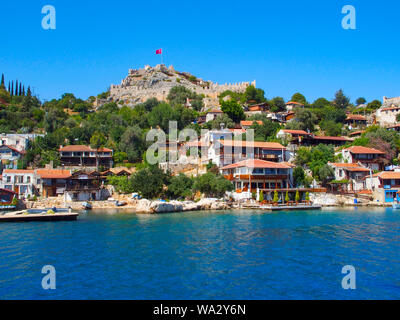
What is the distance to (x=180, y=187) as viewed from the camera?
40156 mm

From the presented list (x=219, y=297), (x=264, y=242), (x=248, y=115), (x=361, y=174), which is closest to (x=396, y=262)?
(x=264, y=242)

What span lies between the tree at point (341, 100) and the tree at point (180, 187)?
52.1 meters

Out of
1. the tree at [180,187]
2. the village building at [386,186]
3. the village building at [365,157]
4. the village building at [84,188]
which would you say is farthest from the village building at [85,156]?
the village building at [386,186]

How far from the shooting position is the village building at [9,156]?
48.8m

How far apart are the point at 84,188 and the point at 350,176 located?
108ft

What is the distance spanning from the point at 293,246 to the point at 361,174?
1187 inches

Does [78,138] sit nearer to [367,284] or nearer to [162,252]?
[162,252]

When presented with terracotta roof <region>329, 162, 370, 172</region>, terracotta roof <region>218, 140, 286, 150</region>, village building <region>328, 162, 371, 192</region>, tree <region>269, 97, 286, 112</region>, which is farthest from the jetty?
tree <region>269, 97, 286, 112</region>

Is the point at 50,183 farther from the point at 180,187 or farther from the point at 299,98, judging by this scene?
the point at 299,98

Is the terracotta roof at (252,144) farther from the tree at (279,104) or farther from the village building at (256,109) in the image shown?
the tree at (279,104)

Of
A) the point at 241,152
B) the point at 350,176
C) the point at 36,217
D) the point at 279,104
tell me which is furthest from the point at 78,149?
the point at 279,104

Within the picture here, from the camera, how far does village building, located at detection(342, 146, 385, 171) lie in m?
46.1

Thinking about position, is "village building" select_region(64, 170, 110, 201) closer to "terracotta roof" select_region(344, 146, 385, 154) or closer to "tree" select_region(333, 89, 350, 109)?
"terracotta roof" select_region(344, 146, 385, 154)

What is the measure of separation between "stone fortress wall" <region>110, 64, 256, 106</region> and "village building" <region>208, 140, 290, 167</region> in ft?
119
